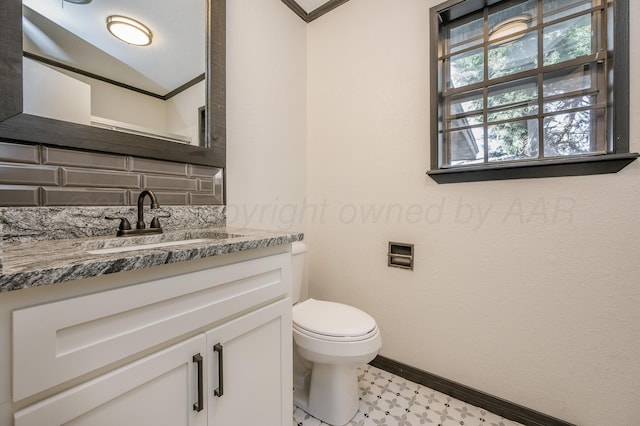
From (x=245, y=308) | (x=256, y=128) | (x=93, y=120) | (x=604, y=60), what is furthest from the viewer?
(x=256, y=128)

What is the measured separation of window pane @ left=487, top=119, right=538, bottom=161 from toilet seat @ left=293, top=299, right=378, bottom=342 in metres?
1.04

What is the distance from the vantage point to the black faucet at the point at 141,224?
100 centimetres

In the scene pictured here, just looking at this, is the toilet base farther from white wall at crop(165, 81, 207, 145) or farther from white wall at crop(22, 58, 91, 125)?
white wall at crop(22, 58, 91, 125)

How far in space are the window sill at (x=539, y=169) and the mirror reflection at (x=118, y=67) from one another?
127 centimetres

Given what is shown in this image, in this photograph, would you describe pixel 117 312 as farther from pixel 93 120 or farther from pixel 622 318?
pixel 622 318

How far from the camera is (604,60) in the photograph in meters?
1.10

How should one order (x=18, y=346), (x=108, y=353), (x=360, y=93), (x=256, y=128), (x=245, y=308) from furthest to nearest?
(x=360, y=93)
(x=256, y=128)
(x=245, y=308)
(x=108, y=353)
(x=18, y=346)

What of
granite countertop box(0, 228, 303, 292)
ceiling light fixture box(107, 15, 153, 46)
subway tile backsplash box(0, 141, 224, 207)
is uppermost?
ceiling light fixture box(107, 15, 153, 46)

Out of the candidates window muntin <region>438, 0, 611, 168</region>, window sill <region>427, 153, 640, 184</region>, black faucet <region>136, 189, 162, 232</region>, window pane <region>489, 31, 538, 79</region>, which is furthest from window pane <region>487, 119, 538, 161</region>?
black faucet <region>136, 189, 162, 232</region>

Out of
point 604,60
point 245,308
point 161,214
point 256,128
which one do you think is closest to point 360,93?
point 256,128

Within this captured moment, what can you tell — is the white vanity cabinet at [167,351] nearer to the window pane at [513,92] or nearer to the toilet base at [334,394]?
the toilet base at [334,394]

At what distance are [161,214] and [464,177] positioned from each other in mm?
1438

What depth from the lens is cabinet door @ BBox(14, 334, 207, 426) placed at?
505mm

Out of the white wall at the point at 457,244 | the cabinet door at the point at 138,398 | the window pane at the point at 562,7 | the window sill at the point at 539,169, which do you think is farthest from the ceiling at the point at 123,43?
the window pane at the point at 562,7
